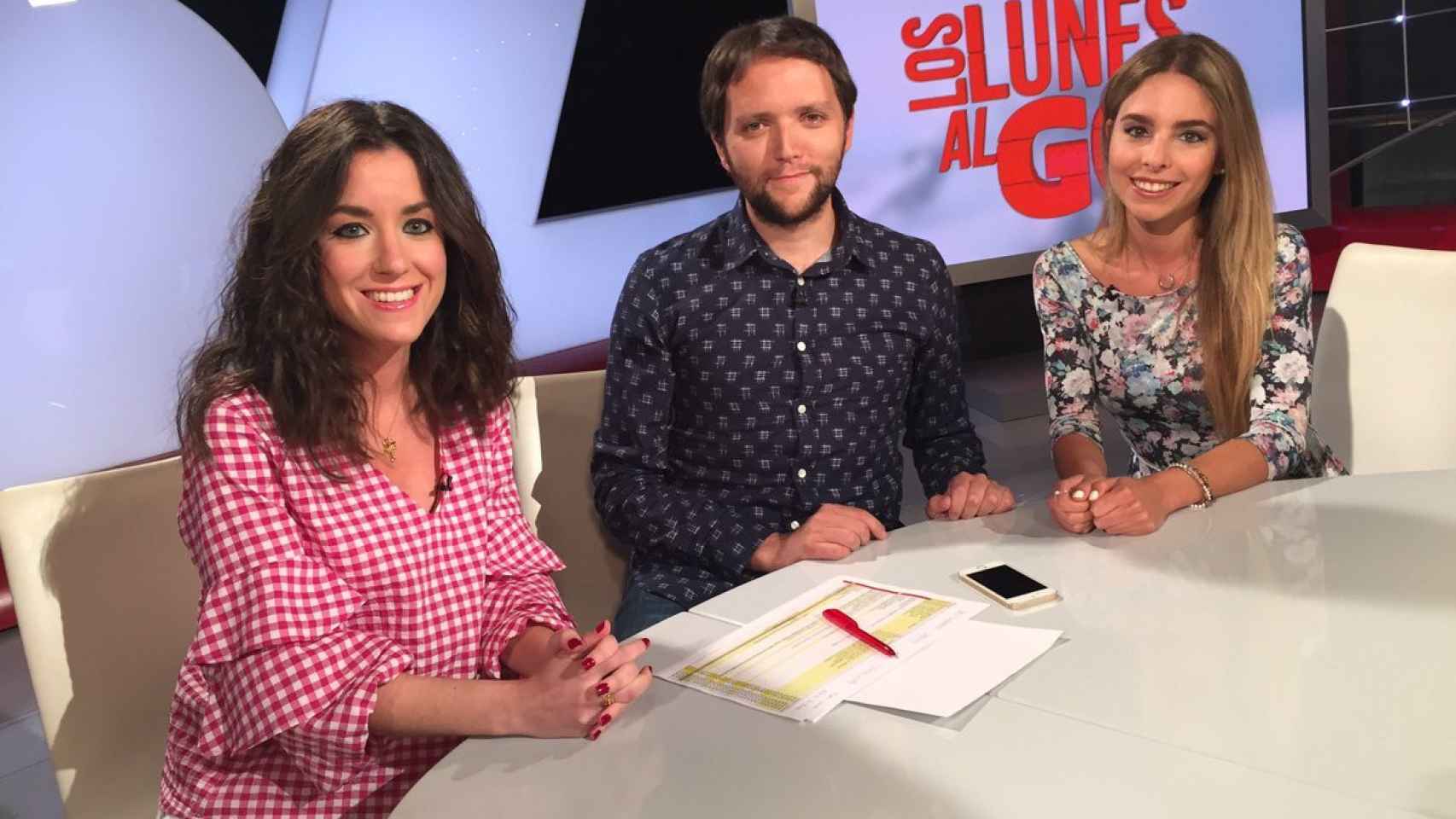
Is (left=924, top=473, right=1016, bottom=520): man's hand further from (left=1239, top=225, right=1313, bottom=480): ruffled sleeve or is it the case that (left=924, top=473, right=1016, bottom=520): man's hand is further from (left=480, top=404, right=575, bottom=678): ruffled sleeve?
(left=480, top=404, right=575, bottom=678): ruffled sleeve

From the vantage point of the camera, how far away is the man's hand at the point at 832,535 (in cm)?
164

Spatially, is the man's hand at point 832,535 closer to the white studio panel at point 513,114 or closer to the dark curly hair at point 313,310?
the dark curly hair at point 313,310

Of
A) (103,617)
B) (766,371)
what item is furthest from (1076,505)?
(103,617)

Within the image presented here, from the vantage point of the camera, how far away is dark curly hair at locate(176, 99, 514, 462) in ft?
4.64

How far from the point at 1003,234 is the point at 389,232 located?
2.88 m

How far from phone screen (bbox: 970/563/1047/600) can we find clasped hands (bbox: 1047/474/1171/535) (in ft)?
0.60

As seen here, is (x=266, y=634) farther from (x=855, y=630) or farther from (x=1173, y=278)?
(x=1173, y=278)

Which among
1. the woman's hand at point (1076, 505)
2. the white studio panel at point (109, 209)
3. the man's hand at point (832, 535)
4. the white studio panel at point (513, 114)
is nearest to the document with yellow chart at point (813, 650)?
the man's hand at point (832, 535)

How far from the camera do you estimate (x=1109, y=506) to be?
1.59 metres

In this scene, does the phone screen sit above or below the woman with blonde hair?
below

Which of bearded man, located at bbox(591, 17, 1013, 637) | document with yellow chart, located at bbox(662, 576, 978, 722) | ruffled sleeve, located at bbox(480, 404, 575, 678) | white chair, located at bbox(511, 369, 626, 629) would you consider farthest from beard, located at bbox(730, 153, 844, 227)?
document with yellow chart, located at bbox(662, 576, 978, 722)

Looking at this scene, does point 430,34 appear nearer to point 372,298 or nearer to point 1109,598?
point 372,298

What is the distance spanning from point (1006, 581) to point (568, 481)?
872mm

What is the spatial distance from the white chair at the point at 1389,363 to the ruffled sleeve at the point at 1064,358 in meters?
0.49
